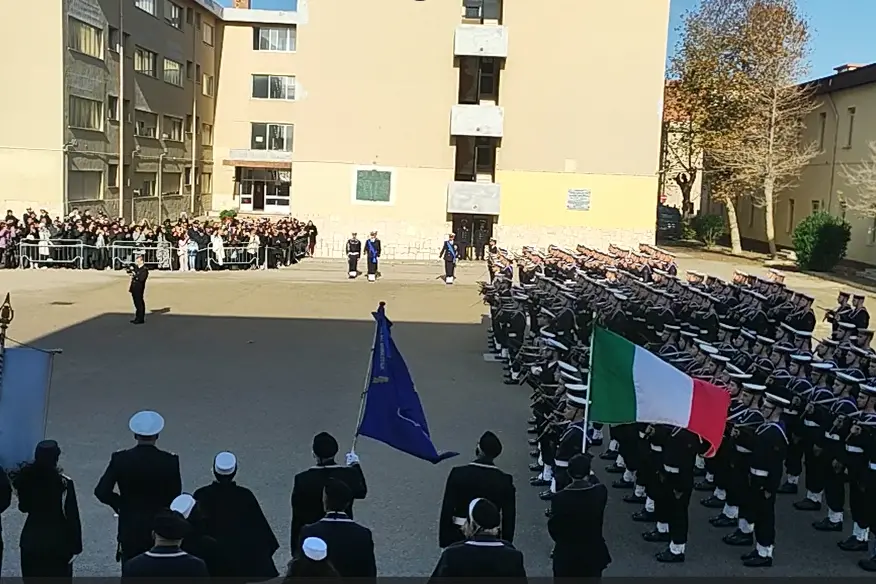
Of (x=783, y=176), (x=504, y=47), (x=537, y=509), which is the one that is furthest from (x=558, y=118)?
(x=537, y=509)

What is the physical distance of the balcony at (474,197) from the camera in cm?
3704

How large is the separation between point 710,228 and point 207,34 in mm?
28909

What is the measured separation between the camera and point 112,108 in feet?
127

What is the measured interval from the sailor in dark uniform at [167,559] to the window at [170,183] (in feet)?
139

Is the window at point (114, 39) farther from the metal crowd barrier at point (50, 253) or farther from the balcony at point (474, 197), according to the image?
the balcony at point (474, 197)

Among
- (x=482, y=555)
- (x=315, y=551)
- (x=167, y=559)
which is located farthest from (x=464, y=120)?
(x=315, y=551)

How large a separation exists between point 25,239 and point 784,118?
30859 millimetres

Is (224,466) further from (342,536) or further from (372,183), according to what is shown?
(372,183)

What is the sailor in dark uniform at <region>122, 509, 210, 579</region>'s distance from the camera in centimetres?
434

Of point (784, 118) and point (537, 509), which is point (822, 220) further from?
point (537, 509)

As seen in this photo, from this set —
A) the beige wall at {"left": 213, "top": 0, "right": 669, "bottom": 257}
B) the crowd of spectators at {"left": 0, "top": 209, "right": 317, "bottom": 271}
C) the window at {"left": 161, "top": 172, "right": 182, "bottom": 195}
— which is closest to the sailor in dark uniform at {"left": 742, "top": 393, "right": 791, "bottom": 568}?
the crowd of spectators at {"left": 0, "top": 209, "right": 317, "bottom": 271}

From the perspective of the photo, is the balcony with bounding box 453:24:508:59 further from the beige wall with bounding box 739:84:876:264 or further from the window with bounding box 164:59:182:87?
the window with bounding box 164:59:182:87

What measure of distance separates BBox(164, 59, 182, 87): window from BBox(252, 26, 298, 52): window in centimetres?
593

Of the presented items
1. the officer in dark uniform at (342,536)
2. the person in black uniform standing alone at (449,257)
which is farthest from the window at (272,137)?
the officer in dark uniform at (342,536)
